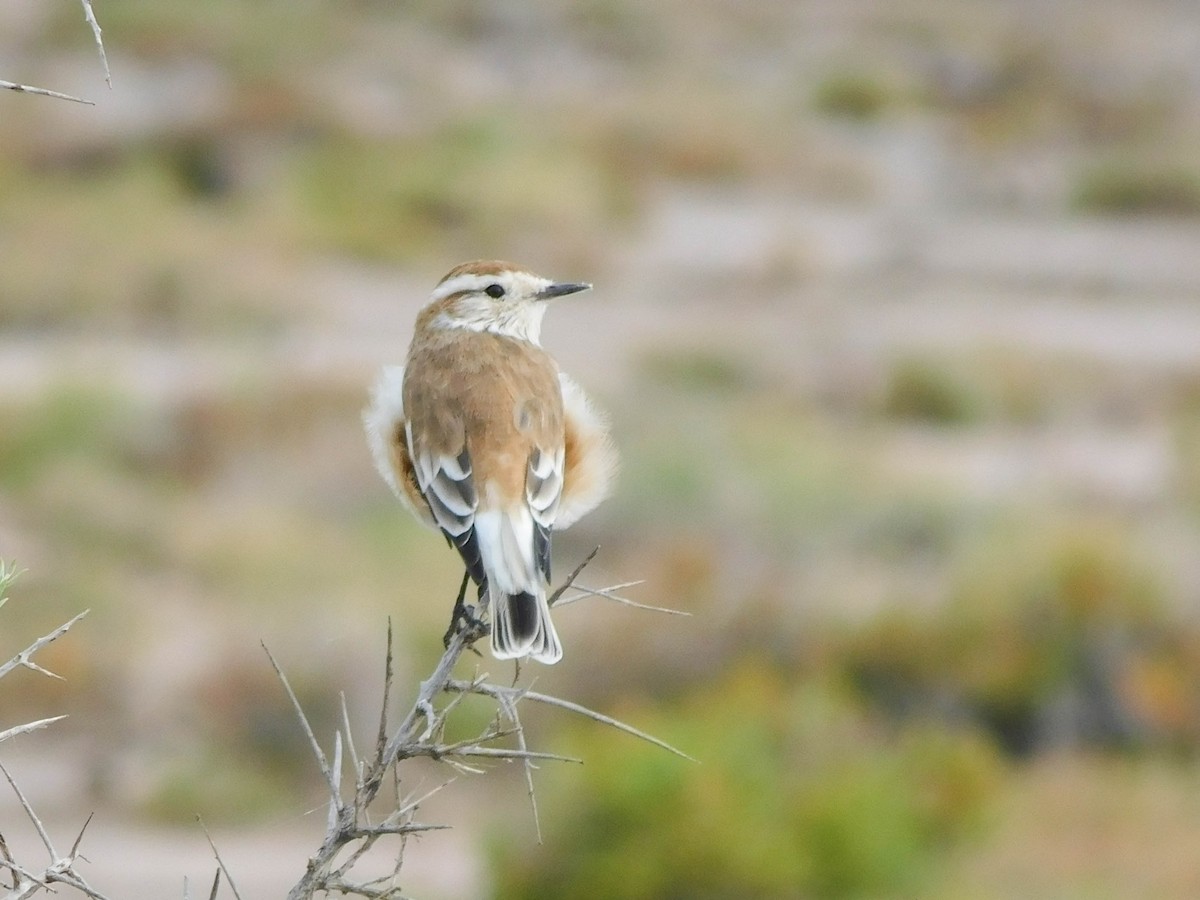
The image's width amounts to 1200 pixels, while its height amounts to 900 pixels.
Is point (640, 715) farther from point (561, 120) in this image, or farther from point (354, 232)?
point (561, 120)

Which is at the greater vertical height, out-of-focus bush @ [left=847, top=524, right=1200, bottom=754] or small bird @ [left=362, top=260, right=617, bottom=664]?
small bird @ [left=362, top=260, right=617, bottom=664]

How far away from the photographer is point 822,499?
1659 cm

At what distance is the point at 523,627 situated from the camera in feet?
13.5

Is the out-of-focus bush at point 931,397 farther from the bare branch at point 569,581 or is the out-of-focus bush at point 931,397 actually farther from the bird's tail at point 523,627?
the bare branch at point 569,581

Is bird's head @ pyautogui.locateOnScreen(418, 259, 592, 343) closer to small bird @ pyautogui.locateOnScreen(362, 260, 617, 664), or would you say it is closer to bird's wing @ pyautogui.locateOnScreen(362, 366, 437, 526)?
small bird @ pyautogui.locateOnScreen(362, 260, 617, 664)

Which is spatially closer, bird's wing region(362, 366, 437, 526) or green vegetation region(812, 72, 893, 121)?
bird's wing region(362, 366, 437, 526)

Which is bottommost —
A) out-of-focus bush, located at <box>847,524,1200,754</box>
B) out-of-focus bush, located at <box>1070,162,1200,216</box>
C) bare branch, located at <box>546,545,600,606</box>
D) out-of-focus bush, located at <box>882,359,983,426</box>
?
out-of-focus bush, located at <box>1070,162,1200,216</box>

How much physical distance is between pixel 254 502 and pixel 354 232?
13.2 m

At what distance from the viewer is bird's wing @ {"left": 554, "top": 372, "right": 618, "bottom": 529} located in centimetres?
463

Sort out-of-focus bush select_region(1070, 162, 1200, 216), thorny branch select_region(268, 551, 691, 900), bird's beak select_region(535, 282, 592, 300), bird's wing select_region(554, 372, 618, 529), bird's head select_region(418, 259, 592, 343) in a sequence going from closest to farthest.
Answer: thorny branch select_region(268, 551, 691, 900) → bird's wing select_region(554, 372, 618, 529) → bird's beak select_region(535, 282, 592, 300) → bird's head select_region(418, 259, 592, 343) → out-of-focus bush select_region(1070, 162, 1200, 216)

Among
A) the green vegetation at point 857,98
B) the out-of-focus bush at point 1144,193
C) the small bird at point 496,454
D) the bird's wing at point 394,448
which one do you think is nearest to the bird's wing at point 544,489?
the small bird at point 496,454

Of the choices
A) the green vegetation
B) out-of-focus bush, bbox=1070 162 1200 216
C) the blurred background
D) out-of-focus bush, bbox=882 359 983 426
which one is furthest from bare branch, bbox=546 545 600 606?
the green vegetation

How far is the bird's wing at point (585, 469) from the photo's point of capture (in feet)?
15.2

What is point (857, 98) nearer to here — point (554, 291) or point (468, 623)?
point (554, 291)
